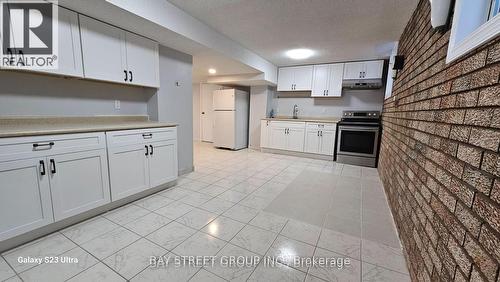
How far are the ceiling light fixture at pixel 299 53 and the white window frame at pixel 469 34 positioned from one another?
9.31ft

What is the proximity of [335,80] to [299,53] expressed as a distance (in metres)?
1.25

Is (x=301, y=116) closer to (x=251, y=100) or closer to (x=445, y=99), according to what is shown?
(x=251, y=100)

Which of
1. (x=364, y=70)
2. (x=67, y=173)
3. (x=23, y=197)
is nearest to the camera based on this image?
(x=23, y=197)

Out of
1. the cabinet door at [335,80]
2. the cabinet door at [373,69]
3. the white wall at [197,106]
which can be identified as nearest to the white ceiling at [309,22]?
the cabinet door at [373,69]

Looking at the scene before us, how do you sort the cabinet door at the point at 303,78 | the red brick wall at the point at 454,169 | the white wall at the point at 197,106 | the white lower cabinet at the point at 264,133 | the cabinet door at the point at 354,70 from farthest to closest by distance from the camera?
the white wall at the point at 197,106, the white lower cabinet at the point at 264,133, the cabinet door at the point at 303,78, the cabinet door at the point at 354,70, the red brick wall at the point at 454,169

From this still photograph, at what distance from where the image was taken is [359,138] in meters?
4.19

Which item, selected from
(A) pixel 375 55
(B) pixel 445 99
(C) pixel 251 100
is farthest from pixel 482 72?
(C) pixel 251 100

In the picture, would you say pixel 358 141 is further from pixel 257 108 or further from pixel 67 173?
pixel 67 173

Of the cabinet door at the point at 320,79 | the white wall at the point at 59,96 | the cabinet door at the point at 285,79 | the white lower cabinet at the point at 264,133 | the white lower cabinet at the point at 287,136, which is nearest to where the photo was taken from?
the white wall at the point at 59,96

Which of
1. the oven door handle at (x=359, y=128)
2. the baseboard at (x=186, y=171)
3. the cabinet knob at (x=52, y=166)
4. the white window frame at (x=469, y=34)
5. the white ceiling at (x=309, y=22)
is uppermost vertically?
the white ceiling at (x=309, y=22)

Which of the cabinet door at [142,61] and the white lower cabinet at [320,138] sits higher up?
the cabinet door at [142,61]

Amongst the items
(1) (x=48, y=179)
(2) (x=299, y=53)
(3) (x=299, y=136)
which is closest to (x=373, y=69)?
(2) (x=299, y=53)

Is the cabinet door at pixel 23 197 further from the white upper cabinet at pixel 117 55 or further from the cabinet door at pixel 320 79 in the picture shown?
the cabinet door at pixel 320 79

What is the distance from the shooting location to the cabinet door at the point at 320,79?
4.72m
